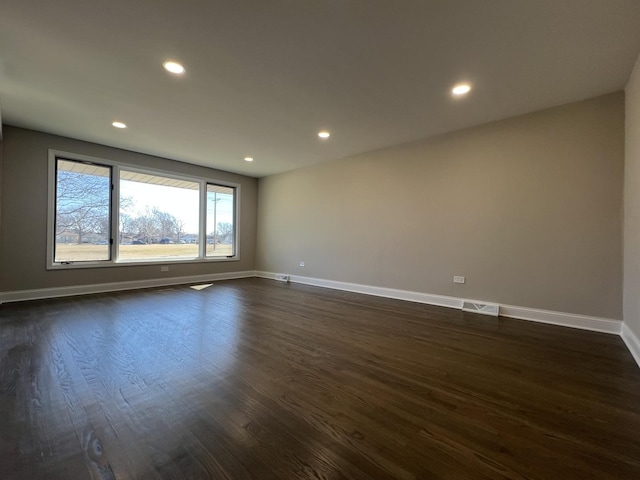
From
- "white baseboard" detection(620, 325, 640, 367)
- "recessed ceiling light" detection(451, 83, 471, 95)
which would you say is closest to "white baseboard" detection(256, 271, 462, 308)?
"white baseboard" detection(620, 325, 640, 367)

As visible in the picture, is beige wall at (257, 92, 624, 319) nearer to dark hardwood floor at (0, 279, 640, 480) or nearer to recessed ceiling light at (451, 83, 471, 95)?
dark hardwood floor at (0, 279, 640, 480)

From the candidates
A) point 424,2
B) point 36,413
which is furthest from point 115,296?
point 424,2

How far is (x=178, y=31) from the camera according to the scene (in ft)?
7.25

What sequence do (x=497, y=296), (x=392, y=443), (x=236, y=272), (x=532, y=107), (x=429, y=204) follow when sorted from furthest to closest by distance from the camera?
(x=236, y=272) → (x=429, y=204) → (x=497, y=296) → (x=532, y=107) → (x=392, y=443)

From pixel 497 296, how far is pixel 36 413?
185 inches

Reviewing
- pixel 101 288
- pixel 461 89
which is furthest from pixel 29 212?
pixel 461 89

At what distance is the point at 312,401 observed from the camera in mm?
1710

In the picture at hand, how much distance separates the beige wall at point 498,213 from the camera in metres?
3.14

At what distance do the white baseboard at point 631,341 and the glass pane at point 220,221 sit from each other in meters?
7.07

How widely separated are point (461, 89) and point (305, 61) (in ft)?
5.74

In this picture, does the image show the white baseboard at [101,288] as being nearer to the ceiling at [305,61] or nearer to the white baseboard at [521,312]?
the ceiling at [305,61]

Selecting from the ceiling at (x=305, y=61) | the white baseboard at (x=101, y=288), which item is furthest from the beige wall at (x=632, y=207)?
the white baseboard at (x=101, y=288)

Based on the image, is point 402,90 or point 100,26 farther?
point 402,90

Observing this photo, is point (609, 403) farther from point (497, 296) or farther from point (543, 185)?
point (543, 185)
